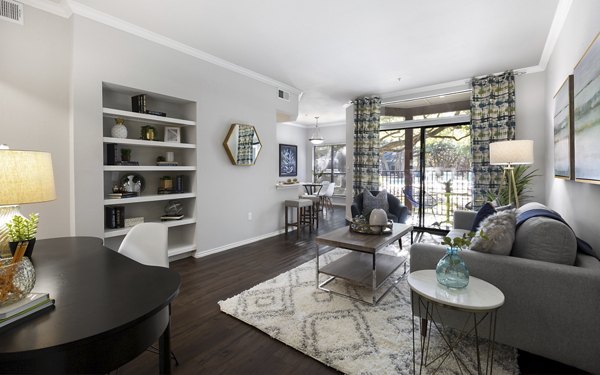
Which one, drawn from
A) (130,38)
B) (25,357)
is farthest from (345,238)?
(130,38)

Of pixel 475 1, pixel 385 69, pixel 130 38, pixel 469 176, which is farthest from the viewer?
pixel 469 176

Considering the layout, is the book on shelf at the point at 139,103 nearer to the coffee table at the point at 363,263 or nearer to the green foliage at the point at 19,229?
the green foliage at the point at 19,229

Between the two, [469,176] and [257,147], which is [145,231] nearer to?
[257,147]

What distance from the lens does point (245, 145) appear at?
14.5 ft

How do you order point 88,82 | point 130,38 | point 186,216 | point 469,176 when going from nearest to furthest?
1. point 88,82
2. point 130,38
3. point 186,216
4. point 469,176

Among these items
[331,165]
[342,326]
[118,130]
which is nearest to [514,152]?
[342,326]

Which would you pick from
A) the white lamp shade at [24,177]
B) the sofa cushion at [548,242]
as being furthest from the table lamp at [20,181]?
the sofa cushion at [548,242]

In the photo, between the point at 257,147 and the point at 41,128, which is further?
the point at 257,147

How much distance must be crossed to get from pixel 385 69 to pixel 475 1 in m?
1.79

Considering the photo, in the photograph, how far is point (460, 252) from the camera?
6.10ft

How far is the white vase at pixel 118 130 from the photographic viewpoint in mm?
3145

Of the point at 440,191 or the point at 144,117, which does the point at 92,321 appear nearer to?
the point at 144,117

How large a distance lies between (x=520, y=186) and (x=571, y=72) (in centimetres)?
199

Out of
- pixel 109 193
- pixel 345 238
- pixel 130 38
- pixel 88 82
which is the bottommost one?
pixel 345 238
